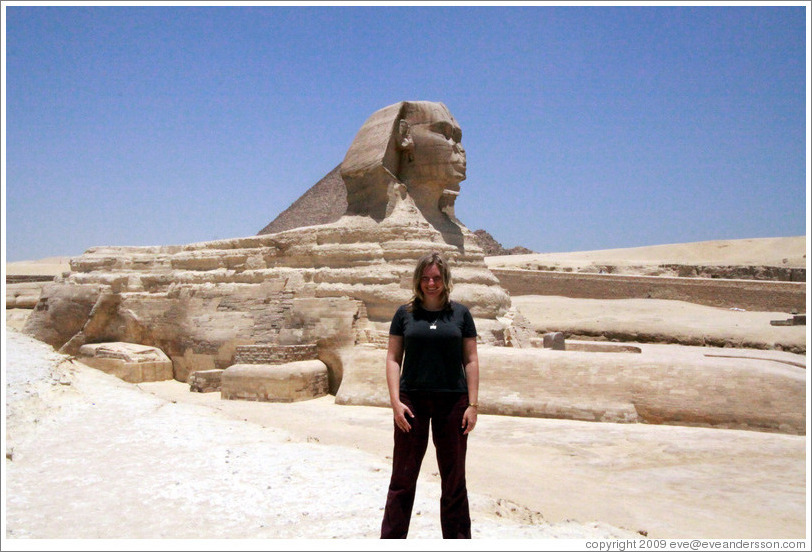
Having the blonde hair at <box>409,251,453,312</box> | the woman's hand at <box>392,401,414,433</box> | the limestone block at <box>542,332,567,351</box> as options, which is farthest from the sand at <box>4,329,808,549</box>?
the limestone block at <box>542,332,567,351</box>

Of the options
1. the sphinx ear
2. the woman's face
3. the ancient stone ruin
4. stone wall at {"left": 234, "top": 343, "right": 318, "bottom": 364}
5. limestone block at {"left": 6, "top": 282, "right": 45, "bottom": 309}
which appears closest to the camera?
the woman's face

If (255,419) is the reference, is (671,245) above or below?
above

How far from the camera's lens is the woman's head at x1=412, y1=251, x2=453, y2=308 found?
3.05 meters

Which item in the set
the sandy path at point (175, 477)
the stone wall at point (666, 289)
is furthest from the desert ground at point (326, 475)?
the stone wall at point (666, 289)

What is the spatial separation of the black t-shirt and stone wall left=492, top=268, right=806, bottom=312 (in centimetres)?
1847

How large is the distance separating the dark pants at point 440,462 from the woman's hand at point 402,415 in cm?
3

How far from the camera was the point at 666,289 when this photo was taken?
2084 centimetres

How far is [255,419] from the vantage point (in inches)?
301

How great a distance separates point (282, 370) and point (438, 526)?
5.57m

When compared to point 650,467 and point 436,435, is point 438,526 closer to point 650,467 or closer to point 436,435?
point 436,435

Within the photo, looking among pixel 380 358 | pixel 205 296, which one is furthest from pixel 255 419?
pixel 205 296

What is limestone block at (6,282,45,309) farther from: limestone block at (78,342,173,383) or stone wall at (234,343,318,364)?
stone wall at (234,343,318,364)

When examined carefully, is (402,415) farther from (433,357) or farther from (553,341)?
(553,341)

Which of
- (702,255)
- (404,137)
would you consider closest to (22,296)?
(404,137)
